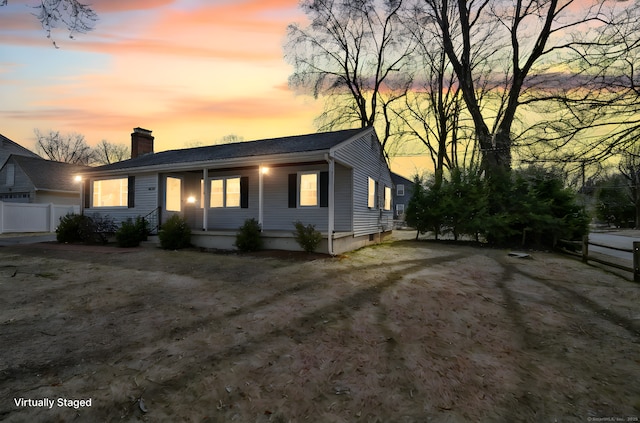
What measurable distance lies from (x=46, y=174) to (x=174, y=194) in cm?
1801

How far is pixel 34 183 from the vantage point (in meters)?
21.2

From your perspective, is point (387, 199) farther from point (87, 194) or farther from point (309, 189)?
point (87, 194)

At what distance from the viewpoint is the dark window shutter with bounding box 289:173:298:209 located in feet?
37.9

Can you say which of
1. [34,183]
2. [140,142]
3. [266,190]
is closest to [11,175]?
[34,183]

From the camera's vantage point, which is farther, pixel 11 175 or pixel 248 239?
pixel 11 175

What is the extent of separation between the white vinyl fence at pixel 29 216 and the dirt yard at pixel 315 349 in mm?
15388

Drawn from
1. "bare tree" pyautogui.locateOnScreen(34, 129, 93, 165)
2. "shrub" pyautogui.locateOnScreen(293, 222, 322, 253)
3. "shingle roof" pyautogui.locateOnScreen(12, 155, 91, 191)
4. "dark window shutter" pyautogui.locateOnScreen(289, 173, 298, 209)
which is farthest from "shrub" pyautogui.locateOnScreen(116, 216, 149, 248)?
"bare tree" pyautogui.locateOnScreen(34, 129, 93, 165)

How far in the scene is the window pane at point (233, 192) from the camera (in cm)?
1263

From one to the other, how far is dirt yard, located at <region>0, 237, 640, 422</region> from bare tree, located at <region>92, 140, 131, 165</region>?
5604 cm

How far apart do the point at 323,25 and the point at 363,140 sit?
51.4 ft

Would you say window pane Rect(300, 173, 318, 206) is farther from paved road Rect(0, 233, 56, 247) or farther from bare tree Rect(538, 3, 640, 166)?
paved road Rect(0, 233, 56, 247)

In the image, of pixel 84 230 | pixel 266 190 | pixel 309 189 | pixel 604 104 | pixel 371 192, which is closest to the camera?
pixel 604 104

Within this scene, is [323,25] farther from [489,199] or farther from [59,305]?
[59,305]

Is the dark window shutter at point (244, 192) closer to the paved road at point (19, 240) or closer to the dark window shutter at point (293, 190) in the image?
the dark window shutter at point (293, 190)
